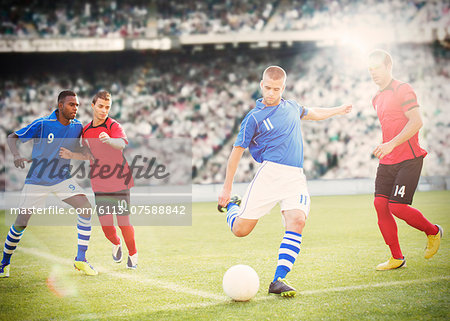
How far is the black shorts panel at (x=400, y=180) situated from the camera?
5301mm

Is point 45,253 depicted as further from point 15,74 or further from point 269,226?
Result: point 15,74

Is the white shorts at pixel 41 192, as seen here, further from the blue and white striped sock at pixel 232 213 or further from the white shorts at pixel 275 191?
the white shorts at pixel 275 191

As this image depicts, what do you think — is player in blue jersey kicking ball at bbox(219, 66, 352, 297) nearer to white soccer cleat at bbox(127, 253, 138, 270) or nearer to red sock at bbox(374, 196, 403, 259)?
red sock at bbox(374, 196, 403, 259)

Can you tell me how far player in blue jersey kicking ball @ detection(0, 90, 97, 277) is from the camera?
563cm

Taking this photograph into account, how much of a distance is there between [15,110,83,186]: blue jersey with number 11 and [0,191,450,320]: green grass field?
4.06ft

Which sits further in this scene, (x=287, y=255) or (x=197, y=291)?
(x=197, y=291)

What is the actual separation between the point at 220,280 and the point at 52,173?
226 cm

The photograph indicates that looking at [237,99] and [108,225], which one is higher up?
[237,99]

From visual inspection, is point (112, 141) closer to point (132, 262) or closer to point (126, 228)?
point (126, 228)

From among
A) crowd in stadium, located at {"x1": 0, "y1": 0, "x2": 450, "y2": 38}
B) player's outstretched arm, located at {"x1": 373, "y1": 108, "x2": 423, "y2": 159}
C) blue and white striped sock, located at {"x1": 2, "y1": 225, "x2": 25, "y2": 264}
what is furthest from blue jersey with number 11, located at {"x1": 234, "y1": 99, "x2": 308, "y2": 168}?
crowd in stadium, located at {"x1": 0, "y1": 0, "x2": 450, "y2": 38}

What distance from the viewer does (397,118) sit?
213 inches

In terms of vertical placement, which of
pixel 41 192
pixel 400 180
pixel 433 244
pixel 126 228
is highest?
pixel 400 180

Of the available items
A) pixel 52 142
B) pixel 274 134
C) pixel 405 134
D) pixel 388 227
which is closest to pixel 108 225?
pixel 52 142

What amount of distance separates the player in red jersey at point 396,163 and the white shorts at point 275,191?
1.22 m
